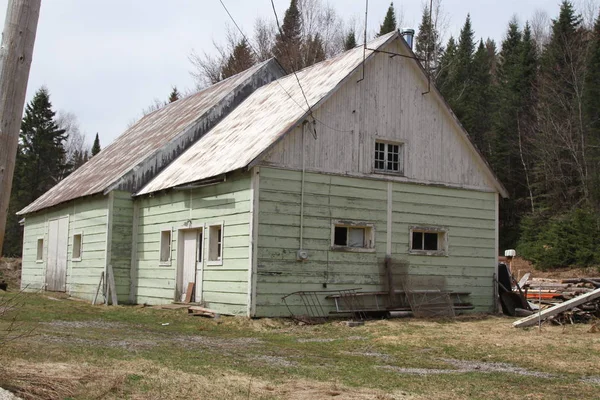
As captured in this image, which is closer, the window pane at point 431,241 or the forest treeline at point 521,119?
the window pane at point 431,241

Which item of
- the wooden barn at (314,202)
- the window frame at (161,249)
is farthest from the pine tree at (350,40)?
the window frame at (161,249)

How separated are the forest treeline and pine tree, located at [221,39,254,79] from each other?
7cm

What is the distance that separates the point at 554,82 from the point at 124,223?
34.2 metres

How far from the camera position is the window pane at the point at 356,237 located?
16.7 metres

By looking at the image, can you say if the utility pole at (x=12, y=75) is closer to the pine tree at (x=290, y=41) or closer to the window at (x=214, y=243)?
the window at (x=214, y=243)

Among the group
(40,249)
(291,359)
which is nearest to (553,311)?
(291,359)

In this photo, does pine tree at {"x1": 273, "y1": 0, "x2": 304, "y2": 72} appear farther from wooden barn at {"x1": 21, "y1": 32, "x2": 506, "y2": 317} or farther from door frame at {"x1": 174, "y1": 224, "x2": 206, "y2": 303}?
door frame at {"x1": 174, "y1": 224, "x2": 206, "y2": 303}

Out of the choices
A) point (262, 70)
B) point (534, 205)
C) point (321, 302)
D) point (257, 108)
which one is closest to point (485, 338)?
point (321, 302)

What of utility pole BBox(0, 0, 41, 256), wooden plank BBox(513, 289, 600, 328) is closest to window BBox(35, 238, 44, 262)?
wooden plank BBox(513, 289, 600, 328)

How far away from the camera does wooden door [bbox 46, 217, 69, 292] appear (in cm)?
2358

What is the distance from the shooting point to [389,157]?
57.5 ft

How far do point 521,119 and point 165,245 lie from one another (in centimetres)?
3539

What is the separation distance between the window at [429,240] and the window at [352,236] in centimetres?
126

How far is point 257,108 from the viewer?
19938 millimetres
